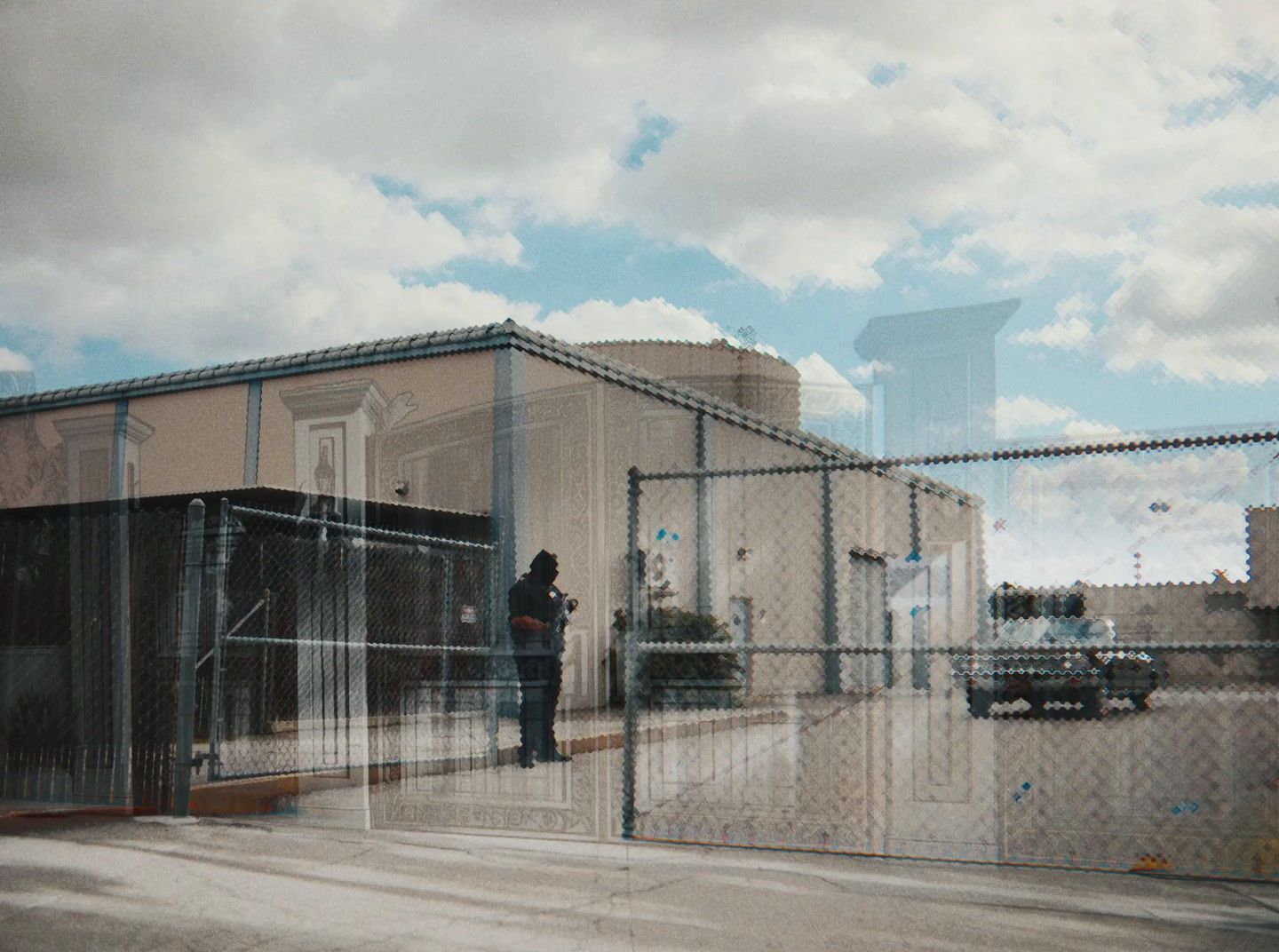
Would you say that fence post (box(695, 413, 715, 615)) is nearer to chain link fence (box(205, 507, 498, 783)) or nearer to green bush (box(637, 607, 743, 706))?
green bush (box(637, 607, 743, 706))

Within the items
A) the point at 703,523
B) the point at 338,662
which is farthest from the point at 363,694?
the point at 703,523

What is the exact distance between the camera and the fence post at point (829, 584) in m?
26.0

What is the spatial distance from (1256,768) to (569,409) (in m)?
11.3

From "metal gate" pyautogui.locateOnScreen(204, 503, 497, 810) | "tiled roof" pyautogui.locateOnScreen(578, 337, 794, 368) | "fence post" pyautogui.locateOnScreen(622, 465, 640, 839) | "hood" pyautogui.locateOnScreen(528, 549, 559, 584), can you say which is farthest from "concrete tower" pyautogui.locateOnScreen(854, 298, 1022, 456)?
"fence post" pyautogui.locateOnScreen(622, 465, 640, 839)

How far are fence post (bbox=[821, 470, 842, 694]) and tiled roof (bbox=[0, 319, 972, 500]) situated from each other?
1576mm

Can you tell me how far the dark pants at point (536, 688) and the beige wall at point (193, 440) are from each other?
39.3 feet

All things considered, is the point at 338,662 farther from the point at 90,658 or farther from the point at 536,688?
the point at 90,658

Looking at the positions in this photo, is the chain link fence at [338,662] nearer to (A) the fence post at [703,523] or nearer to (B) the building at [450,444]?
(B) the building at [450,444]

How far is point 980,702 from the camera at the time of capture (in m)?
→ 17.4

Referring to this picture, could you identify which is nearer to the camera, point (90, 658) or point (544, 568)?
point (90, 658)

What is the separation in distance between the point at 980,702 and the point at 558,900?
12.7m

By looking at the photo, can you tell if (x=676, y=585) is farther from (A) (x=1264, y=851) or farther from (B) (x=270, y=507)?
(A) (x=1264, y=851)

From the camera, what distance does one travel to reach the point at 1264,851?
7.27m

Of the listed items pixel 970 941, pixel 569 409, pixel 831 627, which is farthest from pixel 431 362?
pixel 970 941
